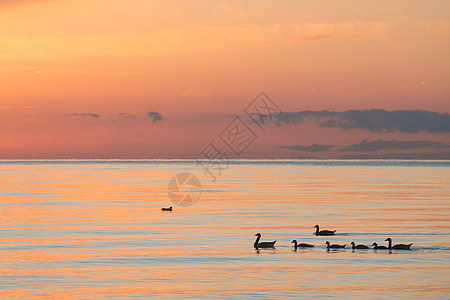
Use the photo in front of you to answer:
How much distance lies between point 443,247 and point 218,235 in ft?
40.9

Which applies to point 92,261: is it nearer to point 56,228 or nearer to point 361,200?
point 56,228

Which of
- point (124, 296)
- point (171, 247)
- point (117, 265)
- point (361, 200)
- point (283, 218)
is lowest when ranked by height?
point (124, 296)

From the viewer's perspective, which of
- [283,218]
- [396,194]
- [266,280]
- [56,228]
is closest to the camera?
[266,280]

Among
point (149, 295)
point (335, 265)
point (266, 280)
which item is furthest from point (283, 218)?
point (149, 295)

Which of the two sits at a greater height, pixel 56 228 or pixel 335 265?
pixel 56 228

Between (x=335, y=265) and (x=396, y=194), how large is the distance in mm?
46938

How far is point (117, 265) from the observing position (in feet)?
101

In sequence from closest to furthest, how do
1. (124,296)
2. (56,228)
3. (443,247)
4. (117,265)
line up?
(124,296) → (117,265) → (443,247) → (56,228)

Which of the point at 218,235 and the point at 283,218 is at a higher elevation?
the point at 283,218

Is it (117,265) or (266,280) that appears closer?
(266,280)

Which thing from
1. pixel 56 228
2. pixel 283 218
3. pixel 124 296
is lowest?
pixel 124 296

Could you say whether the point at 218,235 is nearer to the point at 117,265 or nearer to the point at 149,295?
the point at 117,265

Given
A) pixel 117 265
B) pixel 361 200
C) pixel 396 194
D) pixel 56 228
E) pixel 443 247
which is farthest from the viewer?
pixel 396 194

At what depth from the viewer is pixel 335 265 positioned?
3112cm
